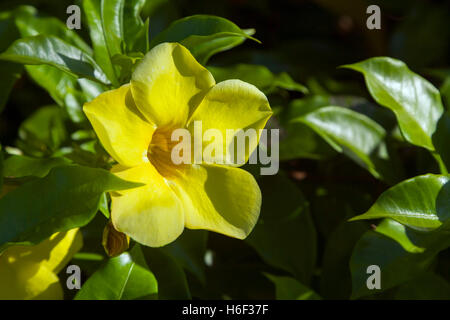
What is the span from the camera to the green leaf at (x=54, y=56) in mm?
1201

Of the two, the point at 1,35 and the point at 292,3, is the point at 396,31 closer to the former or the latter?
the point at 292,3

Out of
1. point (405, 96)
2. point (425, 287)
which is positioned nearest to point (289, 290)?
point (425, 287)

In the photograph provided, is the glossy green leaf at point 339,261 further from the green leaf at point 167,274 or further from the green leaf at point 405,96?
the green leaf at point 167,274

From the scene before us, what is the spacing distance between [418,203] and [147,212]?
1.87ft

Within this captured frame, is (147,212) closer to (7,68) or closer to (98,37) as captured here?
(98,37)

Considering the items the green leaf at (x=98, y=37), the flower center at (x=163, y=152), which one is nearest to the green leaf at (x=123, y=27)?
the green leaf at (x=98, y=37)

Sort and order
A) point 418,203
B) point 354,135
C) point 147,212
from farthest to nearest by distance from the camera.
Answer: point 354,135 < point 418,203 < point 147,212

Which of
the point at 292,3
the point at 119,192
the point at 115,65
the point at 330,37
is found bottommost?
the point at 330,37

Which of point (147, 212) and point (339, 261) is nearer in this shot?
point (147, 212)

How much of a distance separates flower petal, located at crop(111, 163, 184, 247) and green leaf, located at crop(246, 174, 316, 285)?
18.3 inches

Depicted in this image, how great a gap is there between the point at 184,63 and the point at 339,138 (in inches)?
21.7

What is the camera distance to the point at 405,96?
56.6 inches
